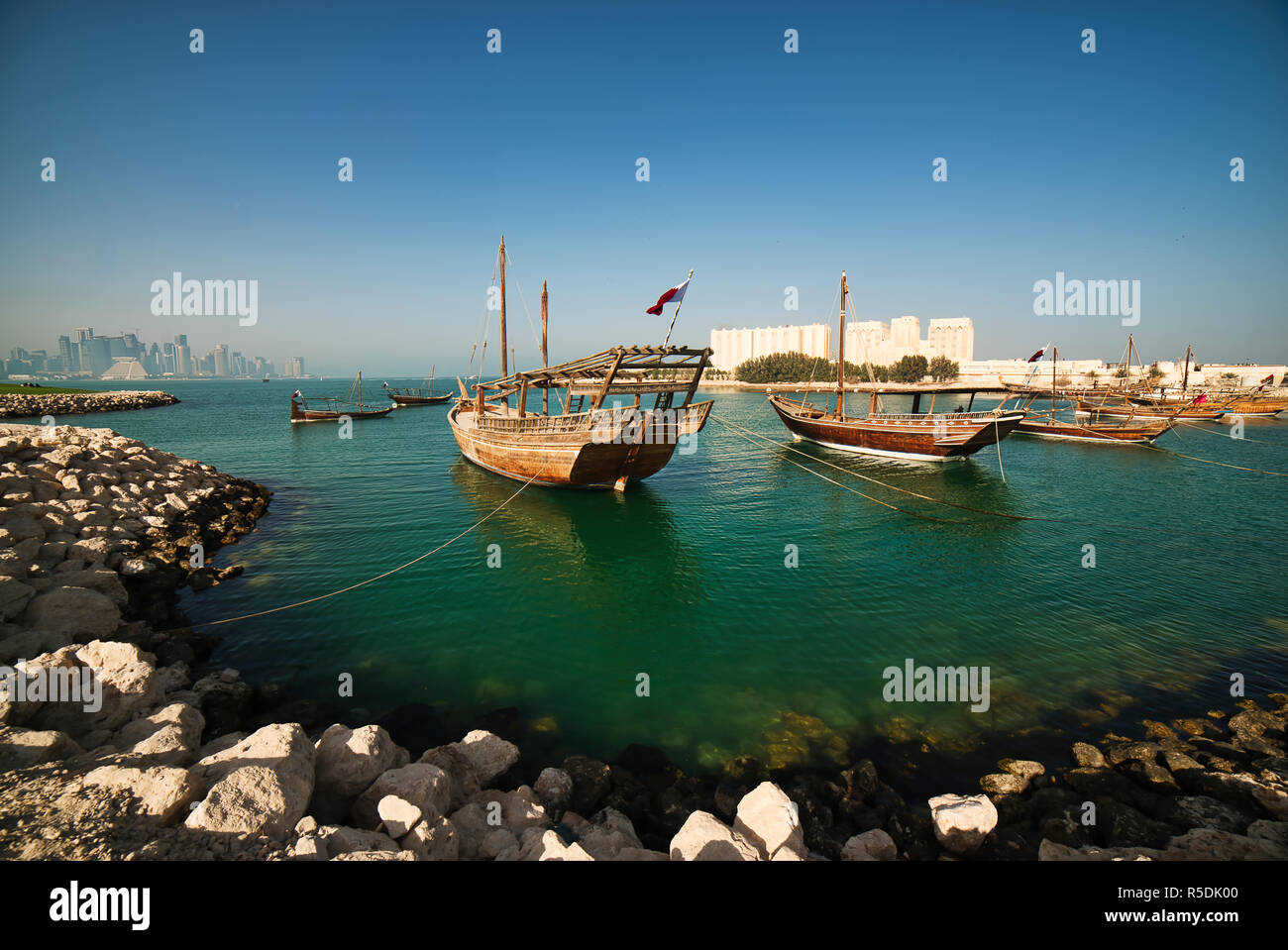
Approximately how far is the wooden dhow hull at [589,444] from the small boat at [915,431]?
16116 millimetres

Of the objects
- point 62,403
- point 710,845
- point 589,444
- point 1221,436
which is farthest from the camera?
point 62,403

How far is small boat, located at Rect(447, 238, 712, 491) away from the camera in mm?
17406

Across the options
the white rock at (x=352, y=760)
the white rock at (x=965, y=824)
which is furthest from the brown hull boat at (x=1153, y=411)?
the white rock at (x=352, y=760)

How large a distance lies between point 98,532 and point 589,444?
43.9 ft

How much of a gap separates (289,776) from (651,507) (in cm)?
1621

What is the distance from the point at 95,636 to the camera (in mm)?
8250

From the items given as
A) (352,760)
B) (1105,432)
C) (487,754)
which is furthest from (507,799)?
(1105,432)

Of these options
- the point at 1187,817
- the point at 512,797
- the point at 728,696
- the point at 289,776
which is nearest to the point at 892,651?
the point at 728,696

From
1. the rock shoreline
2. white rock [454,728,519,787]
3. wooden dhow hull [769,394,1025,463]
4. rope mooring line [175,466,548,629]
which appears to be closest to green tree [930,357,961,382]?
wooden dhow hull [769,394,1025,463]

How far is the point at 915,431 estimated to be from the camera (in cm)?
2895

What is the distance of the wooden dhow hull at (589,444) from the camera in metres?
19.0

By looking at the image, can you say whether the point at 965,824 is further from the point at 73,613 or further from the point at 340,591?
the point at 73,613
